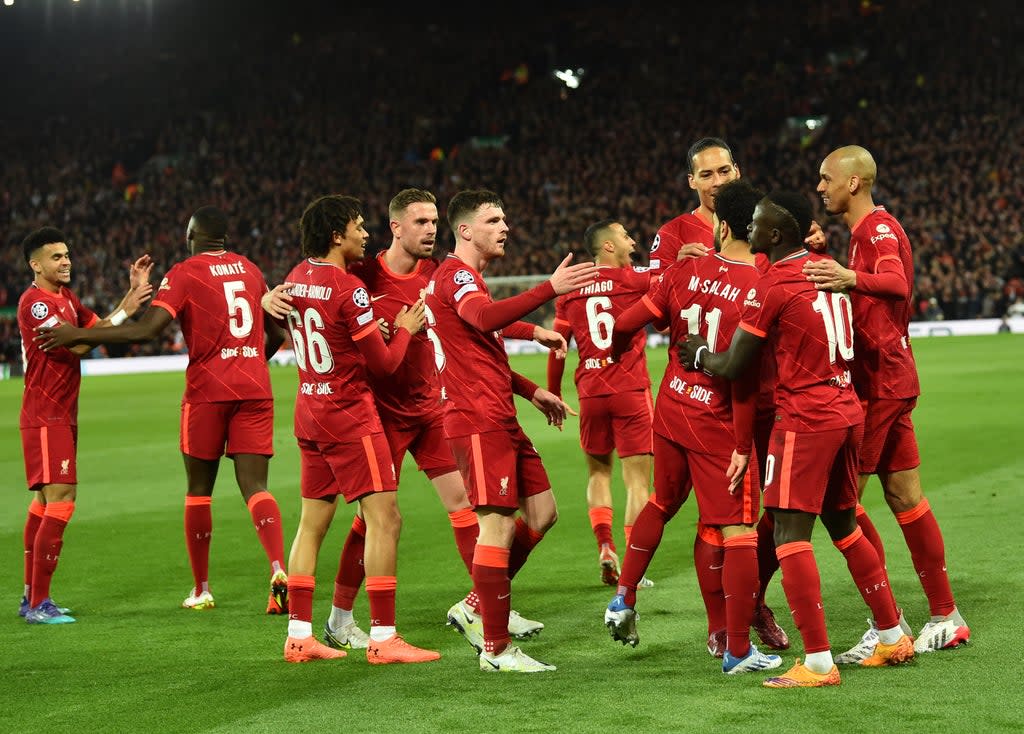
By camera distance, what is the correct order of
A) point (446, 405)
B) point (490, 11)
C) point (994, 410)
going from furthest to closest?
point (490, 11)
point (994, 410)
point (446, 405)

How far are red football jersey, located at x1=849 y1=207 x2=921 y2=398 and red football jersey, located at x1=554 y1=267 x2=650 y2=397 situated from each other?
8.35ft

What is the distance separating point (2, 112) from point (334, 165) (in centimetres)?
1397

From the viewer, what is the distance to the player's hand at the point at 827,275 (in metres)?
5.52

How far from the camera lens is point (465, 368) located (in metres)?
6.37

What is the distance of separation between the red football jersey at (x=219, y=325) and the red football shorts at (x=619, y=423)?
2.25 m

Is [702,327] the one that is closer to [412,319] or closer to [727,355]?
[727,355]

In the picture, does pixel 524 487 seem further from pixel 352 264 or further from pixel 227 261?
pixel 227 261

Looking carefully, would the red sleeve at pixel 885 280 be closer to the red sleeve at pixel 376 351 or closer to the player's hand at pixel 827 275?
the player's hand at pixel 827 275

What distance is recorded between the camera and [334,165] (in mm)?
48812

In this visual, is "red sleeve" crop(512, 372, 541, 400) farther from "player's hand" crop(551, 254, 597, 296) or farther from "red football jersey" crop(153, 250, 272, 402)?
"red football jersey" crop(153, 250, 272, 402)

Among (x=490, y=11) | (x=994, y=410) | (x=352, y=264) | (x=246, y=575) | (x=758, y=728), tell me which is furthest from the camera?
(x=490, y=11)

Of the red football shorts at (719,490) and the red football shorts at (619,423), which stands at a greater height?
the red football shorts at (719,490)

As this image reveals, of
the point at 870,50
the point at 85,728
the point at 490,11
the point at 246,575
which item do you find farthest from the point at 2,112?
the point at 85,728

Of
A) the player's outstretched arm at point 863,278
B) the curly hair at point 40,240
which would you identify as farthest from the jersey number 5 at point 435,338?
the curly hair at point 40,240
